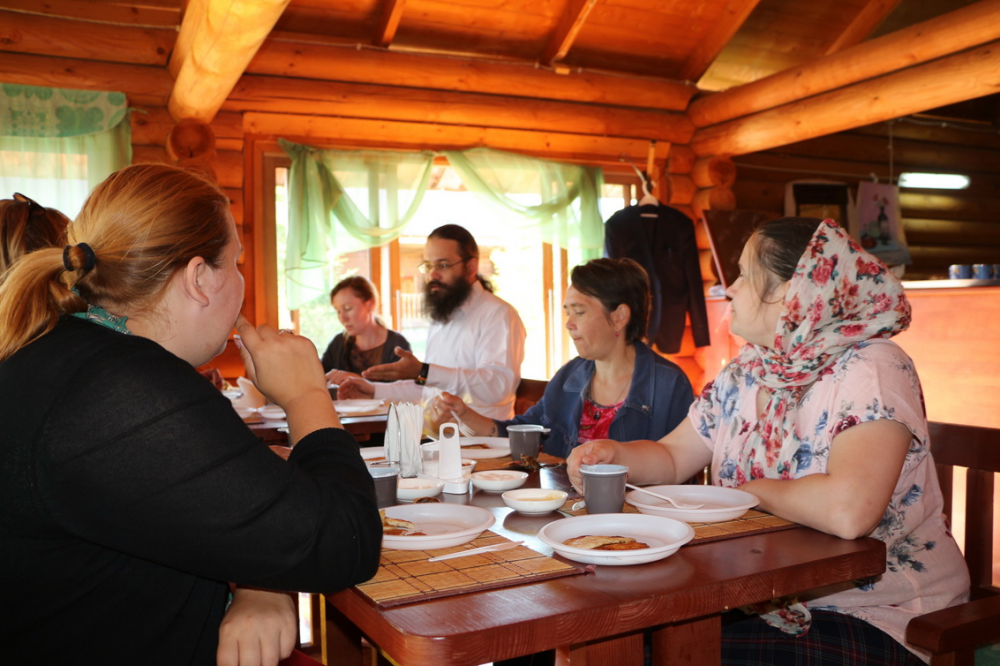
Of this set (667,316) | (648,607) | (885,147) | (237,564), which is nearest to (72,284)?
(237,564)

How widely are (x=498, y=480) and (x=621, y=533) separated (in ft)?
1.61

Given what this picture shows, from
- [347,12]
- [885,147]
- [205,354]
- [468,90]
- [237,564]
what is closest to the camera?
[237,564]

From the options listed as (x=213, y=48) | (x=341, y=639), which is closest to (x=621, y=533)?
(x=341, y=639)

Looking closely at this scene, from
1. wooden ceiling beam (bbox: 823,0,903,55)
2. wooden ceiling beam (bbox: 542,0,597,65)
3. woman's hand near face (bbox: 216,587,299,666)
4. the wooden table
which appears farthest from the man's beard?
wooden ceiling beam (bbox: 823,0,903,55)

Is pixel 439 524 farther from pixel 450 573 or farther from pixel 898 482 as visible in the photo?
pixel 898 482

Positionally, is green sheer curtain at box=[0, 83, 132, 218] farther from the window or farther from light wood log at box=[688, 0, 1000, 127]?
light wood log at box=[688, 0, 1000, 127]

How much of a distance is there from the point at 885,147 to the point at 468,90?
4493 mm

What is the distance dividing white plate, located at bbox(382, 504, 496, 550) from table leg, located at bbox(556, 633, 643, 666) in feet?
0.95

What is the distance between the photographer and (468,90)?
237 inches

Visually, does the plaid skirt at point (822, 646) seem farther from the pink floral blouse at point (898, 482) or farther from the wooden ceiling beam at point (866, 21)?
the wooden ceiling beam at point (866, 21)

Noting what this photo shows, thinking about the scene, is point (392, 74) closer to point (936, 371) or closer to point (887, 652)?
point (936, 371)

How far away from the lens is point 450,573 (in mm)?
1336

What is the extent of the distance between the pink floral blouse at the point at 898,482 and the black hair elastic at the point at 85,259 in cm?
144

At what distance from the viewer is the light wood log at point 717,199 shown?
22.3ft
